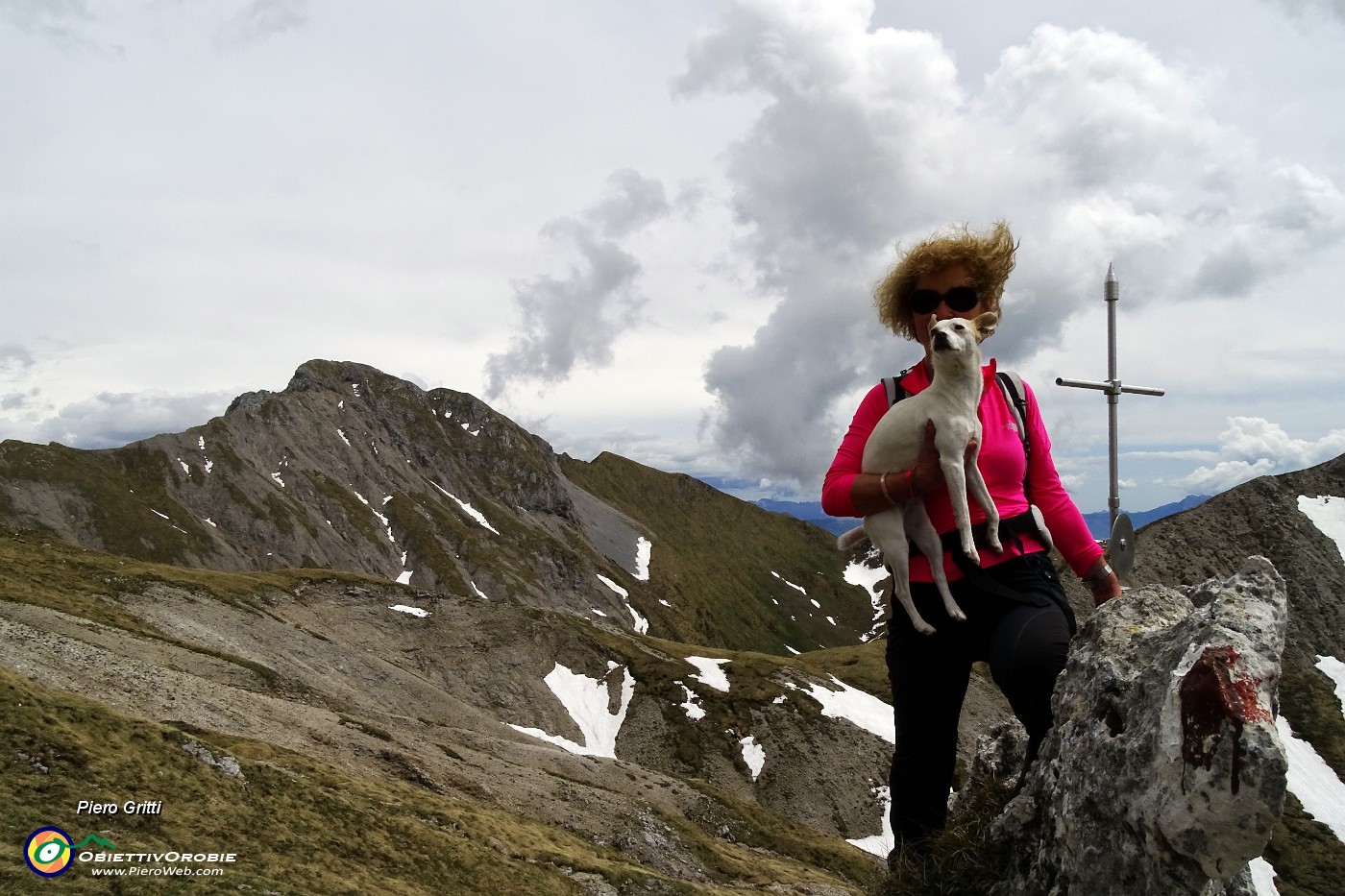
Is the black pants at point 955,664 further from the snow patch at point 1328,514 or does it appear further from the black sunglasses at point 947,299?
the snow patch at point 1328,514

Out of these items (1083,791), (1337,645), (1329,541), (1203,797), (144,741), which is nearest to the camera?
(1203,797)

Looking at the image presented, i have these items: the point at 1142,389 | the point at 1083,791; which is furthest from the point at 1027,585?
the point at 1142,389

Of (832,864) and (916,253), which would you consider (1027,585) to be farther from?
(832,864)

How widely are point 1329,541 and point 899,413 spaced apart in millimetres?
64327

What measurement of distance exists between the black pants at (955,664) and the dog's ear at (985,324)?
180 centimetres

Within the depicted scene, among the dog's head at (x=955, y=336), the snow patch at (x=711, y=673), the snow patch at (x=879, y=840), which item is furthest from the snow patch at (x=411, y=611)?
the dog's head at (x=955, y=336)

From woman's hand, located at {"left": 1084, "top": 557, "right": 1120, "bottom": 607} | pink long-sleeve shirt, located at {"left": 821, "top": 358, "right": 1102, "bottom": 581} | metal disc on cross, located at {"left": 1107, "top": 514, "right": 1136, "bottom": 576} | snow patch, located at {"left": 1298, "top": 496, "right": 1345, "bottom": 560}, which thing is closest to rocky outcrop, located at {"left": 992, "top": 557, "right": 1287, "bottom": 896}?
woman's hand, located at {"left": 1084, "top": 557, "right": 1120, "bottom": 607}

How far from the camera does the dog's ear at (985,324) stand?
6109 millimetres

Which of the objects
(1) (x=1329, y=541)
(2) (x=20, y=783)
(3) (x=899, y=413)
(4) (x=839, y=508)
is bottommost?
(2) (x=20, y=783)

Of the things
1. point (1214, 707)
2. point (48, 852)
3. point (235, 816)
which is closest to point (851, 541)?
point (1214, 707)

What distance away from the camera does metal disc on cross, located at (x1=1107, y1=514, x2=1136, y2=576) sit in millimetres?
7223

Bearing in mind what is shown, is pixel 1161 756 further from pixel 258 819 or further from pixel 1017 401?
pixel 258 819

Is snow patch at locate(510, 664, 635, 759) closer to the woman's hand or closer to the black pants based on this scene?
the black pants

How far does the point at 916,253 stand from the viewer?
6.71 meters
